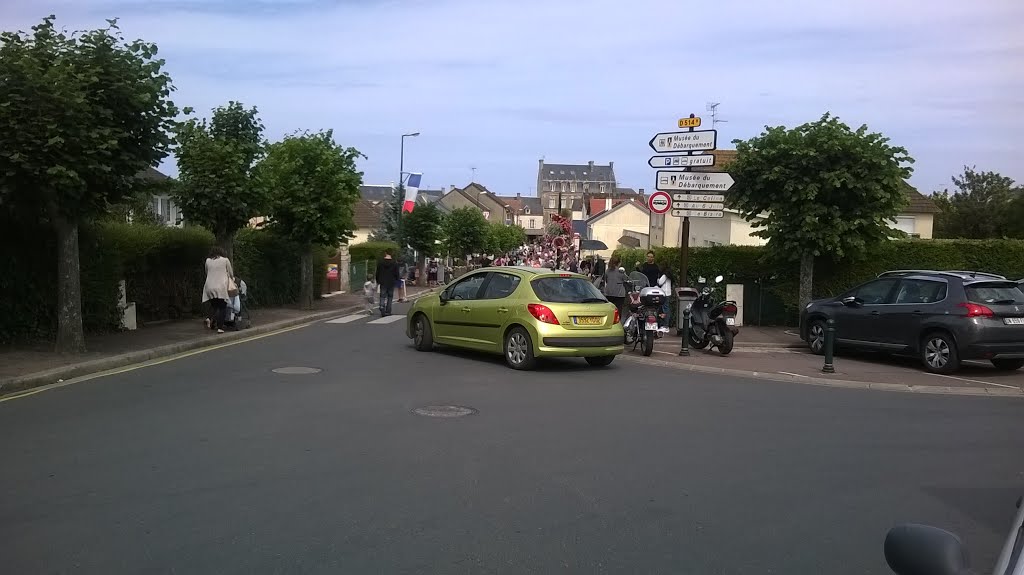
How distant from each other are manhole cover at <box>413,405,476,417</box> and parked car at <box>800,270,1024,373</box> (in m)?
8.27

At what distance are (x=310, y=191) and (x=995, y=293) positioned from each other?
17.7 meters

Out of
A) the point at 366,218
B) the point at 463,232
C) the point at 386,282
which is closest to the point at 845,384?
the point at 386,282

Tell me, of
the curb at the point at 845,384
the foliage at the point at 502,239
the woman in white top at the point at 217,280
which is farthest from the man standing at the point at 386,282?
the foliage at the point at 502,239

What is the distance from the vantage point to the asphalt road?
4.73 m

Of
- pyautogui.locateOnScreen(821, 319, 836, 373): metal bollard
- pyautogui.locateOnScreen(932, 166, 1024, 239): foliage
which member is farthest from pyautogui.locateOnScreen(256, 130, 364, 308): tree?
pyautogui.locateOnScreen(932, 166, 1024, 239): foliage

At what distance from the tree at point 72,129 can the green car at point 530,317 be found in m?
5.33

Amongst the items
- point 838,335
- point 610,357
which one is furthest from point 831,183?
point 610,357

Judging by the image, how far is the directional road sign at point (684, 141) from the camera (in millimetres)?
15344

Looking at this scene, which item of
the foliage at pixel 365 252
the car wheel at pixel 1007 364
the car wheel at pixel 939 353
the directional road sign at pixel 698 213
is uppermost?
the directional road sign at pixel 698 213

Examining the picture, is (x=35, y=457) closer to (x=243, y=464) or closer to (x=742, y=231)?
(x=243, y=464)

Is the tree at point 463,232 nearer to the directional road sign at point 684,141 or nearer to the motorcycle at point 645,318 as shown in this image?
the directional road sign at point 684,141

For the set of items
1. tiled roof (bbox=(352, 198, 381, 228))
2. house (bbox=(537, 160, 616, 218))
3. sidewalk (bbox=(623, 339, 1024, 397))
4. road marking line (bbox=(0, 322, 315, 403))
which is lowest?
road marking line (bbox=(0, 322, 315, 403))

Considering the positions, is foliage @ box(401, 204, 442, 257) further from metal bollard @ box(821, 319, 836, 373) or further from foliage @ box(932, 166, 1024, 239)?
metal bollard @ box(821, 319, 836, 373)

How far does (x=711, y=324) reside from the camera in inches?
594
